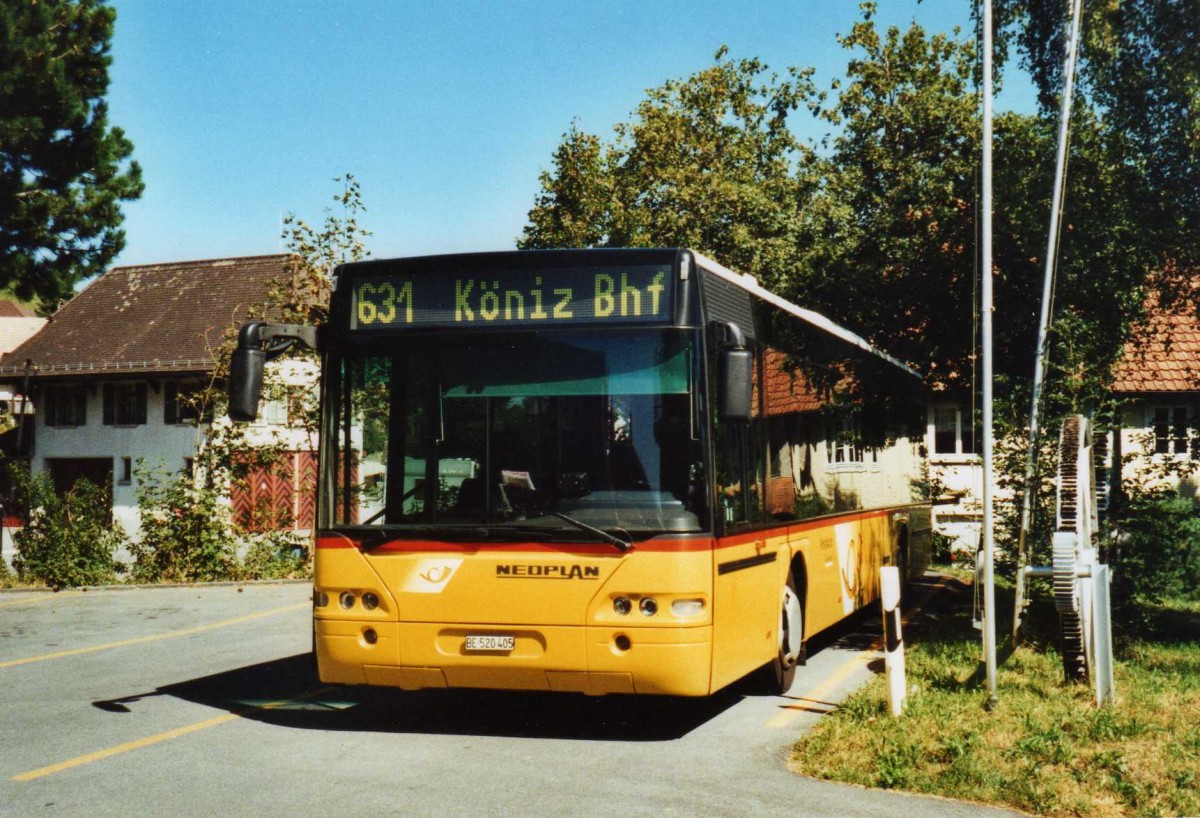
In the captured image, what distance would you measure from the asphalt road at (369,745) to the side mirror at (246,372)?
210 centimetres

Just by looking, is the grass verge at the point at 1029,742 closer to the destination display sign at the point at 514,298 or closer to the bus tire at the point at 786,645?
the bus tire at the point at 786,645

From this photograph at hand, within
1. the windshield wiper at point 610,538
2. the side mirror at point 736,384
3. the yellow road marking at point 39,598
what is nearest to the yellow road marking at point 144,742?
the windshield wiper at point 610,538

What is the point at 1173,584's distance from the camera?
1399cm

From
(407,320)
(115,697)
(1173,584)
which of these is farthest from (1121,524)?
(115,697)

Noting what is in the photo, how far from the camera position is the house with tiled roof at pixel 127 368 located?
4581 centimetres

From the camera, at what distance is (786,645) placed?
10609mm

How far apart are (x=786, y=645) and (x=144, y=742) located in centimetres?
476

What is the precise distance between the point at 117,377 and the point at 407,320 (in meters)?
40.8

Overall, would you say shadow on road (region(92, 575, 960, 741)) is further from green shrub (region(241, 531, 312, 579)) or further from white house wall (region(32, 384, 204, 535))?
white house wall (region(32, 384, 204, 535))

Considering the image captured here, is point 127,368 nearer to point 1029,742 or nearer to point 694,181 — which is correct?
point 694,181

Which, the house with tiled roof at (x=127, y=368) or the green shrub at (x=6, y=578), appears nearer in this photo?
the green shrub at (x=6, y=578)

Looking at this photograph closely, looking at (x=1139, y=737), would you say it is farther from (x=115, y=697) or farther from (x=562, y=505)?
(x=115, y=697)

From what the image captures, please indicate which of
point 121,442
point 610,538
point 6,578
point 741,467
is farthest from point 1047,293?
point 121,442

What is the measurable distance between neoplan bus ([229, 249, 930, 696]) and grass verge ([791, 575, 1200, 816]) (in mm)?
1025
